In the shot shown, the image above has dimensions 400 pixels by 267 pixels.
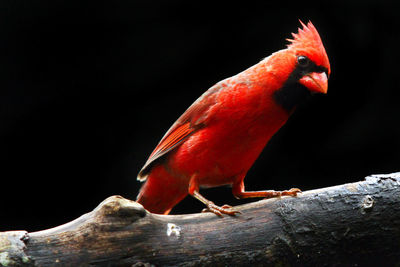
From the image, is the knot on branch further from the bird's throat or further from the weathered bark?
the bird's throat

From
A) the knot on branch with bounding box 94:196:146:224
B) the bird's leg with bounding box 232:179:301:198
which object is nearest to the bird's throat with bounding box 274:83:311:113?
the bird's leg with bounding box 232:179:301:198

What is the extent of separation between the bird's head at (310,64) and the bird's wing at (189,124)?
0.49 m

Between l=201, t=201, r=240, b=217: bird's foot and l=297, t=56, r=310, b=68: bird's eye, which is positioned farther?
l=297, t=56, r=310, b=68: bird's eye

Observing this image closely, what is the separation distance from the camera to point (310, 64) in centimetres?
285

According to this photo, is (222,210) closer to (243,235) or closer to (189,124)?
(243,235)

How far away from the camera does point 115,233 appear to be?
7.17 ft

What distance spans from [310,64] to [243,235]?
1134mm

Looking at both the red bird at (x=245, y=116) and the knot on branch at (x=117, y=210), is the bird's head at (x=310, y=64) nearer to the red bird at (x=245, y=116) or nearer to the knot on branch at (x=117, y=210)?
the red bird at (x=245, y=116)

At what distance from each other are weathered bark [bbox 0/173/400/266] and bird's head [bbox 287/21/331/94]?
627 mm

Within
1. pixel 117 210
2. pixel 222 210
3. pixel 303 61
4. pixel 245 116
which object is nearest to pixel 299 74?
pixel 303 61

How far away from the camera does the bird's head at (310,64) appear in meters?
2.79

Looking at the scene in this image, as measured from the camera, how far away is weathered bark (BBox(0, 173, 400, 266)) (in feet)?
7.01

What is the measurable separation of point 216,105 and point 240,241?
0.93 m

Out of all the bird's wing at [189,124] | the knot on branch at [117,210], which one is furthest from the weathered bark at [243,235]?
the bird's wing at [189,124]
